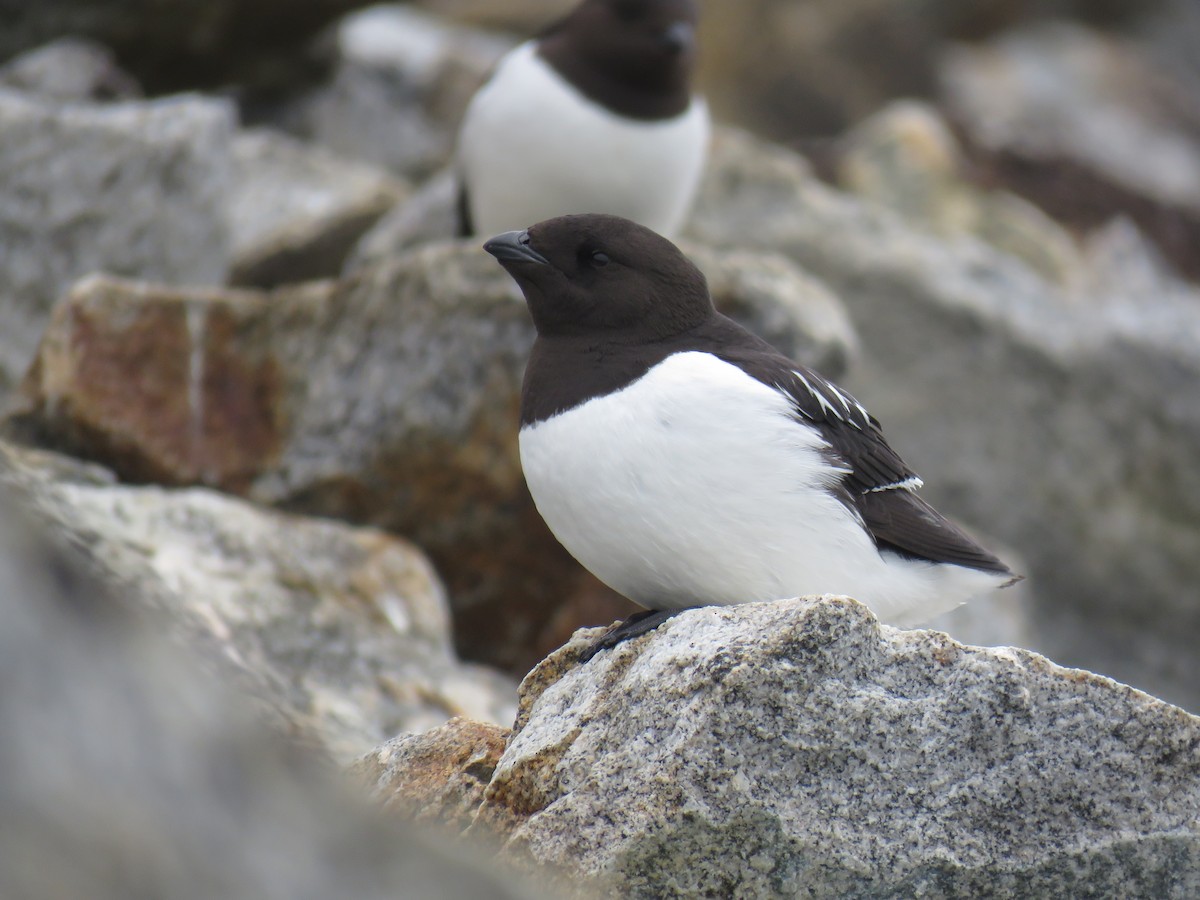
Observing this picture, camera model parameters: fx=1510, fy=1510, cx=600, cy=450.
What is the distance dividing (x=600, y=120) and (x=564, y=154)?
312 millimetres

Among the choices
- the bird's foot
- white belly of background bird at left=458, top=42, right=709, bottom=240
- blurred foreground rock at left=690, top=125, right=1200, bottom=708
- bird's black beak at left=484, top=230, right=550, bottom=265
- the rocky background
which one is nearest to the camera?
the rocky background

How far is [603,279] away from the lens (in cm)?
512

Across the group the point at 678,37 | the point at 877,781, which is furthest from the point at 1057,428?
the point at 877,781

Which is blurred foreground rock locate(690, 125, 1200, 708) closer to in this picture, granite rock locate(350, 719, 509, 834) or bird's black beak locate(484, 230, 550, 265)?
bird's black beak locate(484, 230, 550, 265)

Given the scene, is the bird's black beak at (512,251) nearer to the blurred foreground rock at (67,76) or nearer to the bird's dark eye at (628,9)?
the bird's dark eye at (628,9)

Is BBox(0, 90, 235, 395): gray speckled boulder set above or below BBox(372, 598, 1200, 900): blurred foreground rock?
below

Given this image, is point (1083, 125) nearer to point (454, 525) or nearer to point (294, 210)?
point (294, 210)

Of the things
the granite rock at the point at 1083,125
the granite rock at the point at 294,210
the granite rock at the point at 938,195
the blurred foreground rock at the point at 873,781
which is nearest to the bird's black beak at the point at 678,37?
the granite rock at the point at 294,210

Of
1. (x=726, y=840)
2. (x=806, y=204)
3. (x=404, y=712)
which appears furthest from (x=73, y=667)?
(x=806, y=204)

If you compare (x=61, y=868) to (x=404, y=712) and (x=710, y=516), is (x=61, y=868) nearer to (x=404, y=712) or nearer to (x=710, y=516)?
(x=710, y=516)

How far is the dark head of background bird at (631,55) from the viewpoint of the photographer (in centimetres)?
937

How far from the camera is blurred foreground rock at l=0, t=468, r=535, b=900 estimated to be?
1.76 meters

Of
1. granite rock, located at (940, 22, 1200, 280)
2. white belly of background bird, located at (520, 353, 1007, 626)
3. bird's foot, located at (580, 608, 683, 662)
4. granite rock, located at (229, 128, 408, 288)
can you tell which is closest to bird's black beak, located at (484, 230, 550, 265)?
white belly of background bird, located at (520, 353, 1007, 626)

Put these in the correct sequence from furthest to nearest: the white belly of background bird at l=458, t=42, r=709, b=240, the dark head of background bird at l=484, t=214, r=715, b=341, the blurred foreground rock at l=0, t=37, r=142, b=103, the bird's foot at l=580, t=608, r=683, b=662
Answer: the blurred foreground rock at l=0, t=37, r=142, b=103, the white belly of background bird at l=458, t=42, r=709, b=240, the dark head of background bird at l=484, t=214, r=715, b=341, the bird's foot at l=580, t=608, r=683, b=662
